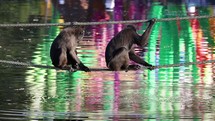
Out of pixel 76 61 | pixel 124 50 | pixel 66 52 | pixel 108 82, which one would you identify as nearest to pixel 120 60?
pixel 124 50

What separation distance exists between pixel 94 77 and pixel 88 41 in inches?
218

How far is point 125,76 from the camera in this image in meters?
18.8

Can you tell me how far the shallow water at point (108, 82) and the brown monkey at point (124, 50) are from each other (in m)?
0.67

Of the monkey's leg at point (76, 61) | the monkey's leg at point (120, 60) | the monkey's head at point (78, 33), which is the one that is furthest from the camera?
the monkey's head at point (78, 33)

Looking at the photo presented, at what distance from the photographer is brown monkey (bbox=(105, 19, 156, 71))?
14.4 m

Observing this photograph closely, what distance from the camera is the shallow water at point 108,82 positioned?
14695 mm

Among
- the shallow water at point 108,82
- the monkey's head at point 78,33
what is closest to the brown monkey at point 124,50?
the monkey's head at point 78,33

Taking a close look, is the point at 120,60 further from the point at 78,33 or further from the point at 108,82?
the point at 108,82

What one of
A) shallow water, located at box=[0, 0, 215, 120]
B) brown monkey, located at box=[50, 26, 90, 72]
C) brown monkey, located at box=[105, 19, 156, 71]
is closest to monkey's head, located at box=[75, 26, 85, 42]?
brown monkey, located at box=[50, 26, 90, 72]

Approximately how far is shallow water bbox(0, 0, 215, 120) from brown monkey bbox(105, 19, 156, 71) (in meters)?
0.67

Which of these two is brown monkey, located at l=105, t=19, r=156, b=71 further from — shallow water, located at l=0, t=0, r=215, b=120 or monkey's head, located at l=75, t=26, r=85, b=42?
shallow water, located at l=0, t=0, r=215, b=120

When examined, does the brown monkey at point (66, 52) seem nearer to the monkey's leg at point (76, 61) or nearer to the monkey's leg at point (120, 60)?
the monkey's leg at point (76, 61)

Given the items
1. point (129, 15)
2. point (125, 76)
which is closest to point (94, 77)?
point (125, 76)

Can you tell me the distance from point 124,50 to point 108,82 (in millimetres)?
3560
